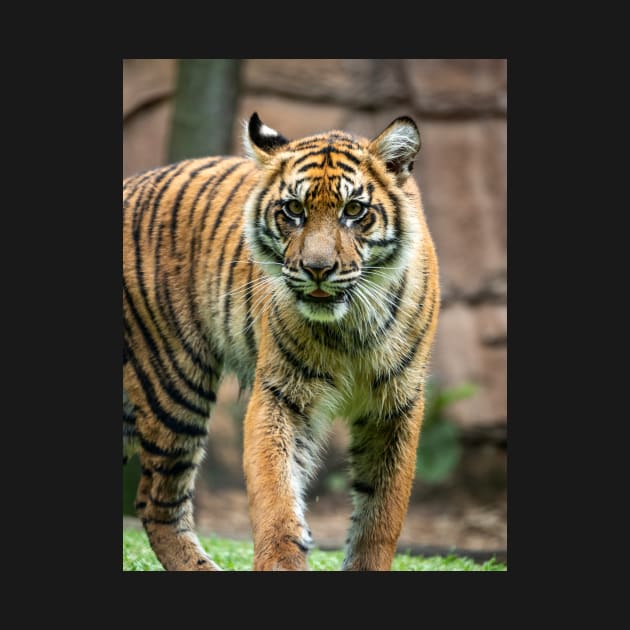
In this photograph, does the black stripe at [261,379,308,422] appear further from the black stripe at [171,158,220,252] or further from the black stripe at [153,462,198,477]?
the black stripe at [171,158,220,252]

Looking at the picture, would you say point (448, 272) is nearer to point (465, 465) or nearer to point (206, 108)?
point (465, 465)

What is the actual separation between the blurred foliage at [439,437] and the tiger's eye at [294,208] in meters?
7.28

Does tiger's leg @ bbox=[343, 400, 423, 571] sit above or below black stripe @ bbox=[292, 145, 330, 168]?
below

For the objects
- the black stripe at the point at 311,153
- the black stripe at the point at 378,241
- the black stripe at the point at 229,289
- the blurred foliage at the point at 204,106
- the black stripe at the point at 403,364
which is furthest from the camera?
the blurred foliage at the point at 204,106

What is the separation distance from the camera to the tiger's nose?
15.5ft

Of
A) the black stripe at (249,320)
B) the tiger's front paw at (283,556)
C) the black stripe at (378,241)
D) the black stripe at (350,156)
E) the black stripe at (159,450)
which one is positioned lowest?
the tiger's front paw at (283,556)

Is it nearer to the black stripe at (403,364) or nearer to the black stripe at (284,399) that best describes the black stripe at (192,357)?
the black stripe at (284,399)

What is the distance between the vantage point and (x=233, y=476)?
12.5 m

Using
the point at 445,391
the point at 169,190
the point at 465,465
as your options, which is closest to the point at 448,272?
the point at 445,391

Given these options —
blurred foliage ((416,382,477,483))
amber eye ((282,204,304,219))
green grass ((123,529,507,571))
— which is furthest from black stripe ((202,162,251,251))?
blurred foliage ((416,382,477,483))

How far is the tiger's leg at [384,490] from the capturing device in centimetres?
544

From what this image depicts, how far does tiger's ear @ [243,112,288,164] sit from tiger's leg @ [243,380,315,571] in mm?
1251

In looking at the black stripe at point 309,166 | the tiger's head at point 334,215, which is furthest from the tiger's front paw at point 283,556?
the black stripe at point 309,166

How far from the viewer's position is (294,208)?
502cm
